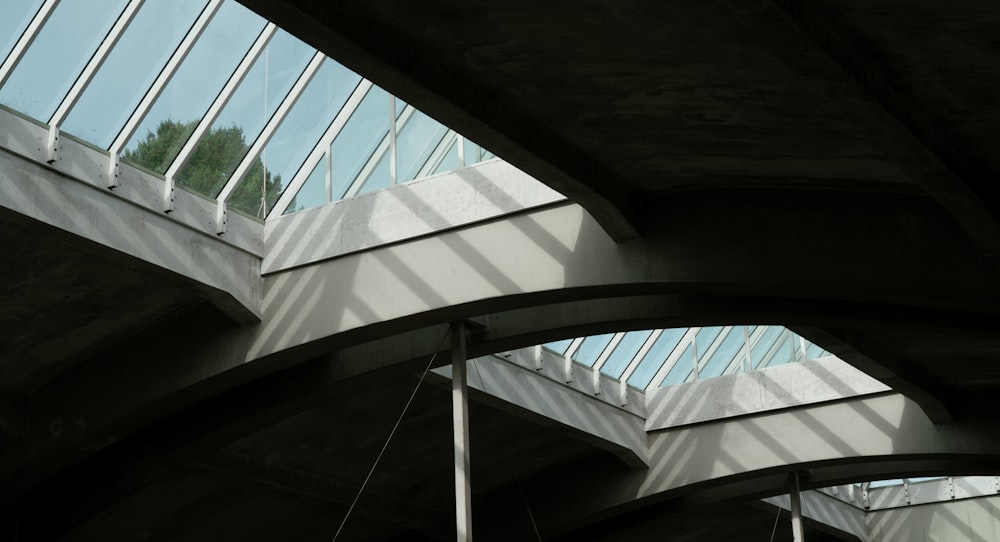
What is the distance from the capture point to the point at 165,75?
18.1 m

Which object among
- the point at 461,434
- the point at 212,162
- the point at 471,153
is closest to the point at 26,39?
the point at 212,162

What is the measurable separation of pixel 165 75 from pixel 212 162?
5.51 feet

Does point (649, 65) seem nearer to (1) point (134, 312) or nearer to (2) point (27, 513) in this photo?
(1) point (134, 312)

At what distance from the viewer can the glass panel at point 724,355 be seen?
29875 mm

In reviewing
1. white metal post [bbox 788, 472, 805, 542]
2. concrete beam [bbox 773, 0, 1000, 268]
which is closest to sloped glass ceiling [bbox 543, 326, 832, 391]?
white metal post [bbox 788, 472, 805, 542]

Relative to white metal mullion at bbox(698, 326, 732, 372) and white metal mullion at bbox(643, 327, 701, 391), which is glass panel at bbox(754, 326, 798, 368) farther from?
white metal mullion at bbox(643, 327, 701, 391)

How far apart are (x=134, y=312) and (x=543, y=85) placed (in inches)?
343

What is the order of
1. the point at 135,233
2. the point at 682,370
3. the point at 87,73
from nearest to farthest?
1. the point at 87,73
2. the point at 135,233
3. the point at 682,370

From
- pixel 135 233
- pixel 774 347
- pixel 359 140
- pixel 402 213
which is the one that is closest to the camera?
pixel 135 233

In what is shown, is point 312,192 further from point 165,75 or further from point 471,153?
point 165,75

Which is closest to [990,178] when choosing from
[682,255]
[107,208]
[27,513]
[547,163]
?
[682,255]

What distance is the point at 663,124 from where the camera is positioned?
14.9m

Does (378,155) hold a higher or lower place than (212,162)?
higher

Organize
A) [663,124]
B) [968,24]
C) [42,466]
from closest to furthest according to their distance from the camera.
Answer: [968,24]
[663,124]
[42,466]
